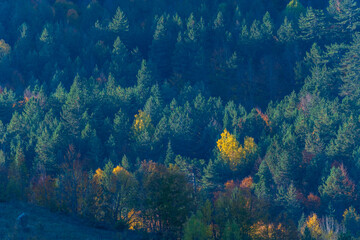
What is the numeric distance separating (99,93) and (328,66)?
4358 centimetres

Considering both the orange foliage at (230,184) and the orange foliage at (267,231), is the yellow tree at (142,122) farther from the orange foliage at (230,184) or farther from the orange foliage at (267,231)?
the orange foliage at (267,231)

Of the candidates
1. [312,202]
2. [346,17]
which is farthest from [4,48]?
[312,202]

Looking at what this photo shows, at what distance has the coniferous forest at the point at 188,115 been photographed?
50312 mm

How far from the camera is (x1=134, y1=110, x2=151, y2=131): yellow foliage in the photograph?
101387 mm

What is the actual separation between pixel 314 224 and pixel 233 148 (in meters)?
23.8

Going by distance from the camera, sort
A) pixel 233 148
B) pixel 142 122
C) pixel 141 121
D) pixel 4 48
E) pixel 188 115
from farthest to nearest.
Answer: pixel 4 48 → pixel 188 115 → pixel 141 121 → pixel 142 122 → pixel 233 148

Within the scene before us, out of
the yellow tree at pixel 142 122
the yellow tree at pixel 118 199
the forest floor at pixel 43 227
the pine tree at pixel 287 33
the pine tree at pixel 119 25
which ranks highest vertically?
the pine tree at pixel 119 25

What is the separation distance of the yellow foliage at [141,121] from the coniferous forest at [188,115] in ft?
0.99

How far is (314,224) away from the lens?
242 feet

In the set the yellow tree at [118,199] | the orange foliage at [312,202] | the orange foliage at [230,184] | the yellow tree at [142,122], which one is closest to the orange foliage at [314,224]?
the orange foliage at [312,202]

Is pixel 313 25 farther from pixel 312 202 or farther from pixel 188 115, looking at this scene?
pixel 312 202

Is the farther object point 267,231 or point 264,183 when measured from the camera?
point 264,183

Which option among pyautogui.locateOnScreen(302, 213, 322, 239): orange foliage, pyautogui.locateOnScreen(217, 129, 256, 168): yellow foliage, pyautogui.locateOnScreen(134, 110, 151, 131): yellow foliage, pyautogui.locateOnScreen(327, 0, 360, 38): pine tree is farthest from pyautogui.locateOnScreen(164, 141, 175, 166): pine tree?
pyautogui.locateOnScreen(327, 0, 360, 38): pine tree

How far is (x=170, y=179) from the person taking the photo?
4419cm
